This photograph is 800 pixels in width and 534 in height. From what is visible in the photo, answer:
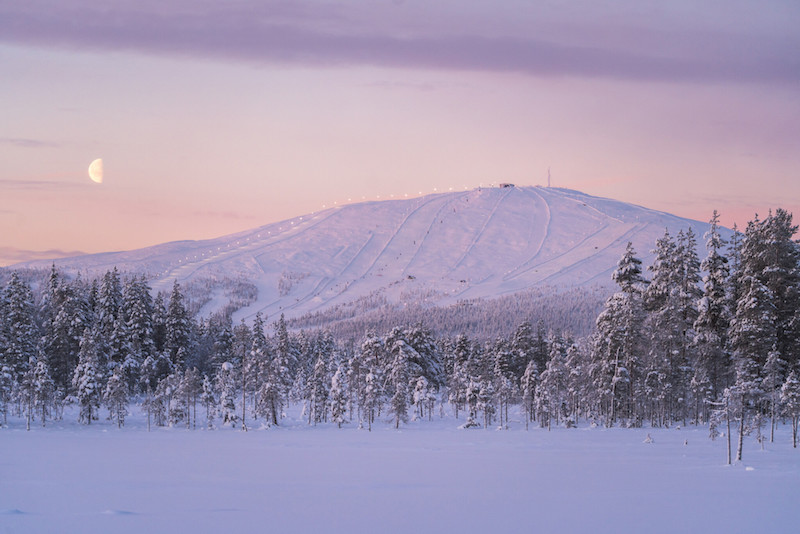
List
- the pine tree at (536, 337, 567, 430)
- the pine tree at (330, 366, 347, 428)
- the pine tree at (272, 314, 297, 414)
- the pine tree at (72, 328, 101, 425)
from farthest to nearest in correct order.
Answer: the pine tree at (272, 314, 297, 414) → the pine tree at (330, 366, 347, 428) → the pine tree at (536, 337, 567, 430) → the pine tree at (72, 328, 101, 425)

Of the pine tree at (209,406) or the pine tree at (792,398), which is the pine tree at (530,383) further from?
the pine tree at (209,406)

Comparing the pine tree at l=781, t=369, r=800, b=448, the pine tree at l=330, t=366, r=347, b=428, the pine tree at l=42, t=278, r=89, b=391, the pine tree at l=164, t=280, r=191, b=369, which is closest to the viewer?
the pine tree at l=781, t=369, r=800, b=448

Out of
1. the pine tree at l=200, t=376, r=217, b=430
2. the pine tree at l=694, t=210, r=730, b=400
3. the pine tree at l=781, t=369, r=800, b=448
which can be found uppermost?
the pine tree at l=694, t=210, r=730, b=400

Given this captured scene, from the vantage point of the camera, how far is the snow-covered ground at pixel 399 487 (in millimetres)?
18359

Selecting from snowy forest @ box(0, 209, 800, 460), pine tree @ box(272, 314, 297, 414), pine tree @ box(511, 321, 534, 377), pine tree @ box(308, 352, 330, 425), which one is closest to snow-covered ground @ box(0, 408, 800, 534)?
snowy forest @ box(0, 209, 800, 460)

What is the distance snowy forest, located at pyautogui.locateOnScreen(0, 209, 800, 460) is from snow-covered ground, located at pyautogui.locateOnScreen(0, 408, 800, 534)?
747 cm

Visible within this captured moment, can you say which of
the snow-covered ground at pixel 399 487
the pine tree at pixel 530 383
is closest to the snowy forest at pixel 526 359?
the pine tree at pixel 530 383

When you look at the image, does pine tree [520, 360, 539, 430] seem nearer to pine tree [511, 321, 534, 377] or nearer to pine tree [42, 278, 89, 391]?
pine tree [511, 321, 534, 377]

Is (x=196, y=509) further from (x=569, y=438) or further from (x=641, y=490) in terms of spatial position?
(x=569, y=438)

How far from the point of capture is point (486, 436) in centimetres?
5562

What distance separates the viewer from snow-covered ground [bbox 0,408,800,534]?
1836cm

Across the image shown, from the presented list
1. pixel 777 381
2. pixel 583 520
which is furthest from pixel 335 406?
pixel 583 520

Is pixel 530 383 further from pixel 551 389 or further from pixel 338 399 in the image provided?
pixel 338 399

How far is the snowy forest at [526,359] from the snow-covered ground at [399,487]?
294 inches
